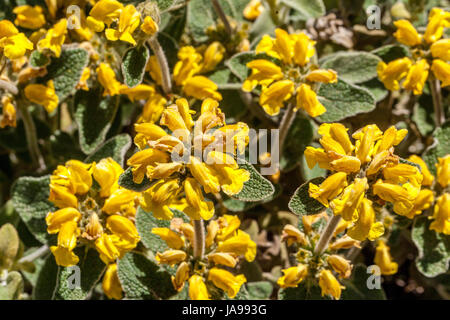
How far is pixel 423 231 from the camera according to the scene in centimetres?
211

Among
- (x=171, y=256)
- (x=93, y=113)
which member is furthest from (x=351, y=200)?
(x=93, y=113)

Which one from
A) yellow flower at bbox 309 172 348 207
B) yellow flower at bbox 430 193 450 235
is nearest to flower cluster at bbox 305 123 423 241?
yellow flower at bbox 309 172 348 207

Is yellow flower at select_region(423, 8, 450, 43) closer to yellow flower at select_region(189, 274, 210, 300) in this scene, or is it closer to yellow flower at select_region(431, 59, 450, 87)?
yellow flower at select_region(431, 59, 450, 87)

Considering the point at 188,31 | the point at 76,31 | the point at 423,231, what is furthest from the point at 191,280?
the point at 188,31

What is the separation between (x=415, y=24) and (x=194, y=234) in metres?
1.60

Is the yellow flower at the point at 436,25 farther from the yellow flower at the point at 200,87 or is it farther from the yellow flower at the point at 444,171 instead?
the yellow flower at the point at 200,87

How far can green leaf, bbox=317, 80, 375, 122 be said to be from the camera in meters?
2.12

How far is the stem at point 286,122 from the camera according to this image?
2057mm

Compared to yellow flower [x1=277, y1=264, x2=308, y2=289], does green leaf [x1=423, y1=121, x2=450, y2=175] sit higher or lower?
higher

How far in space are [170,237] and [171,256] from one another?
74mm

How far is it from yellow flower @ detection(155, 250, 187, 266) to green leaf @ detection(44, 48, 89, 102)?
82 centimetres

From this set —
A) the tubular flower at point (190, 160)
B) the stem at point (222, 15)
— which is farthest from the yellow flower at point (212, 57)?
the tubular flower at point (190, 160)

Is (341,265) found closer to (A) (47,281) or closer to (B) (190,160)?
(B) (190,160)

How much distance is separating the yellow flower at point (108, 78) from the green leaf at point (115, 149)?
0.61 feet
